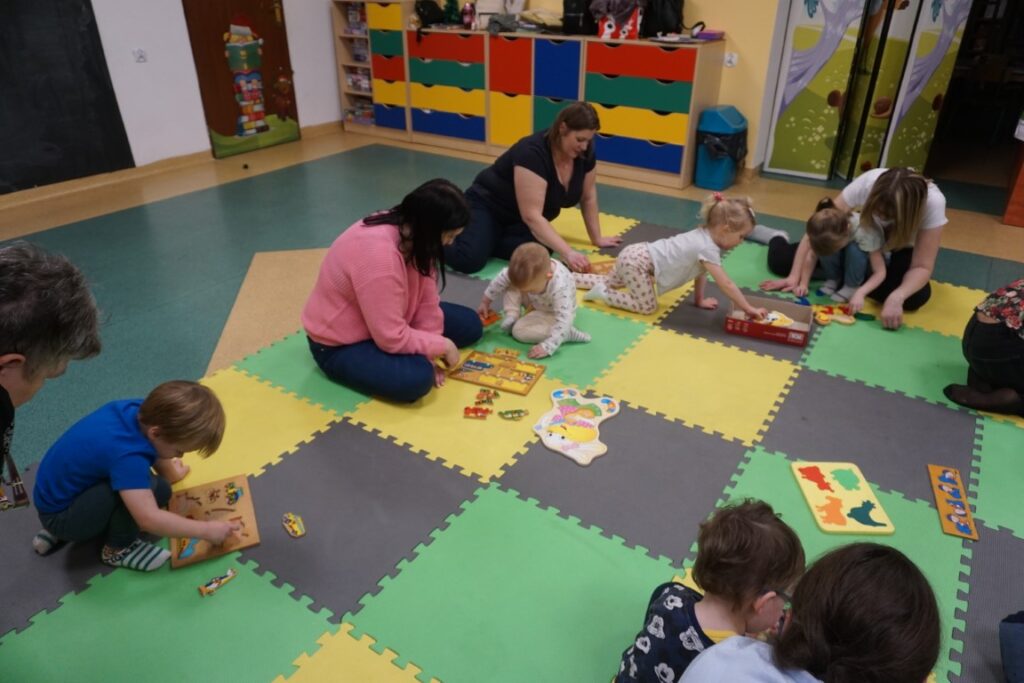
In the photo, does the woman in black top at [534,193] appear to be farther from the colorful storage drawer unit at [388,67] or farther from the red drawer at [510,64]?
the colorful storage drawer unit at [388,67]

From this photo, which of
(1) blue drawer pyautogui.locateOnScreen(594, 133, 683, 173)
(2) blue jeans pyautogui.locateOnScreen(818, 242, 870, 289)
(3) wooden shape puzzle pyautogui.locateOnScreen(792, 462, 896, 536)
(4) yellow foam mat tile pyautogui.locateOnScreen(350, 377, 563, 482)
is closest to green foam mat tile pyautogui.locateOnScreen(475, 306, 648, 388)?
(4) yellow foam mat tile pyautogui.locateOnScreen(350, 377, 563, 482)

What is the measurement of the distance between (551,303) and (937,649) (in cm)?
239

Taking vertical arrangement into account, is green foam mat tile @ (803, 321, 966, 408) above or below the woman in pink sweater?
below

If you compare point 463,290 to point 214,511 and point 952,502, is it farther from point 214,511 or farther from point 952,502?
point 952,502

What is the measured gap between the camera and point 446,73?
23.2ft

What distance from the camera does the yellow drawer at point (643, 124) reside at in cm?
583

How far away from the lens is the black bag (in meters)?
5.77

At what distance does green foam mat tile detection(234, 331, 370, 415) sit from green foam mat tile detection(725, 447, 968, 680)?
1669mm

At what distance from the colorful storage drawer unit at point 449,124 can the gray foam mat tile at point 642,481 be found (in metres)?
5.04

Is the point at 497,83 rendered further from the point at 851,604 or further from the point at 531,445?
the point at 851,604

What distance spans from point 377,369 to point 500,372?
1.91ft

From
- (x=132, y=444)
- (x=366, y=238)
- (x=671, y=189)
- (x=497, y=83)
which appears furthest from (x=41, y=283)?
(x=497, y=83)

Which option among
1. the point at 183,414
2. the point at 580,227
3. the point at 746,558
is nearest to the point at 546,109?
the point at 580,227

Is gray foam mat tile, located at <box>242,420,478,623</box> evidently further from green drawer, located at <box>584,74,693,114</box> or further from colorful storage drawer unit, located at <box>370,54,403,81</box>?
colorful storage drawer unit, located at <box>370,54,403,81</box>
